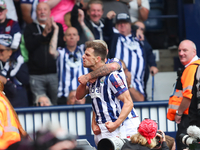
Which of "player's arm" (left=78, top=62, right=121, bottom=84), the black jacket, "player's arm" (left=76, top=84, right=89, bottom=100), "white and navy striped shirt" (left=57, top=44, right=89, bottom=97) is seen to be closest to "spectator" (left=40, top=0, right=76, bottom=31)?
the black jacket

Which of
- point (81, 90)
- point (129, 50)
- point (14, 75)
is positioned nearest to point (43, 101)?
point (14, 75)

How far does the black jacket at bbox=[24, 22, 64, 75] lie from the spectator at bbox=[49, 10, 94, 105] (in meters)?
0.12

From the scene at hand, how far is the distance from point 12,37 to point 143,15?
9.24ft

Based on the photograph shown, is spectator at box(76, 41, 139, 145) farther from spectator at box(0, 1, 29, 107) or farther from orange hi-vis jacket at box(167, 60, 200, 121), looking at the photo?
spectator at box(0, 1, 29, 107)

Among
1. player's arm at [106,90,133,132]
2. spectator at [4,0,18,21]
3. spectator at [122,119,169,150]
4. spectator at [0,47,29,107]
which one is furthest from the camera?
spectator at [4,0,18,21]

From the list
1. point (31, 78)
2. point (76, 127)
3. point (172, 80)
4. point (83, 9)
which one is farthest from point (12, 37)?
point (172, 80)

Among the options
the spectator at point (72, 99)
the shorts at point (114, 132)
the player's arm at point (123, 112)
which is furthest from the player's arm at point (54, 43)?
the player's arm at point (123, 112)

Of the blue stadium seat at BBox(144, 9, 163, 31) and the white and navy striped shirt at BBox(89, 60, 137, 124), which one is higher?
the blue stadium seat at BBox(144, 9, 163, 31)

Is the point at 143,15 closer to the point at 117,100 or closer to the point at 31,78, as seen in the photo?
the point at 31,78

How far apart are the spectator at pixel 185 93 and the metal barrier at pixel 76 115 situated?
1.54 metres

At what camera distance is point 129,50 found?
7.64 m

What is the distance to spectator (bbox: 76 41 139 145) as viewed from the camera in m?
3.82

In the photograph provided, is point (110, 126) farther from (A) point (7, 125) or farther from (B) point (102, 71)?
(A) point (7, 125)

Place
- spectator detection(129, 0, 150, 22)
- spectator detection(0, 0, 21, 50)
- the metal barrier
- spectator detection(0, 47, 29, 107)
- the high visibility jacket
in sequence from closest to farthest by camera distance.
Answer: the high visibility jacket → the metal barrier → spectator detection(0, 47, 29, 107) → spectator detection(0, 0, 21, 50) → spectator detection(129, 0, 150, 22)
